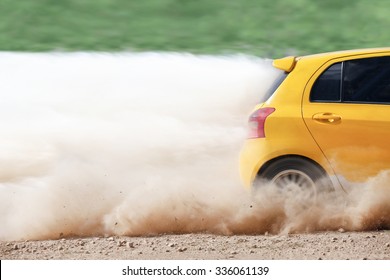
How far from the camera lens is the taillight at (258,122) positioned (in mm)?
6695

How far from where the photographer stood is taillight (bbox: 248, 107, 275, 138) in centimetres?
670

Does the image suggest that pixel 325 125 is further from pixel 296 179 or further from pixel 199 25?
pixel 199 25

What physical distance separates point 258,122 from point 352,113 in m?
0.77

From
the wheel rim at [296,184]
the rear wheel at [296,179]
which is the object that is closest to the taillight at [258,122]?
the rear wheel at [296,179]

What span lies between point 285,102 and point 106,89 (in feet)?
13.8

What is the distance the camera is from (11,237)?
7066 mm

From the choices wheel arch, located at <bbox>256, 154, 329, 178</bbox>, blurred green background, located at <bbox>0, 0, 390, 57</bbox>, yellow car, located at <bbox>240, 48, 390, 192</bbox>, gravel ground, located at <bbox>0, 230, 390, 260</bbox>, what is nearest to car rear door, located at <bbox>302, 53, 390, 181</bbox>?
yellow car, located at <bbox>240, 48, 390, 192</bbox>

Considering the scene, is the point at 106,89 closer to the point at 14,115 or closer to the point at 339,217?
the point at 14,115

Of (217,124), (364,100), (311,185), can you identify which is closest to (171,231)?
(311,185)

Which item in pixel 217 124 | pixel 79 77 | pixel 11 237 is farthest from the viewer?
pixel 79 77

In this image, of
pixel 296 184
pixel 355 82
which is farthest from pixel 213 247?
pixel 355 82

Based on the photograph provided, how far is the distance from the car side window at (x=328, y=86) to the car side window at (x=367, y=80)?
6 centimetres

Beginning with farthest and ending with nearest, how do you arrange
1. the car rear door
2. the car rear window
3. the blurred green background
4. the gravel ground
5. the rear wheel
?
the blurred green background, the car rear window, the rear wheel, the car rear door, the gravel ground

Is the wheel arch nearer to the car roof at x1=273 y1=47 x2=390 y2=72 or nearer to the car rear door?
the car rear door
